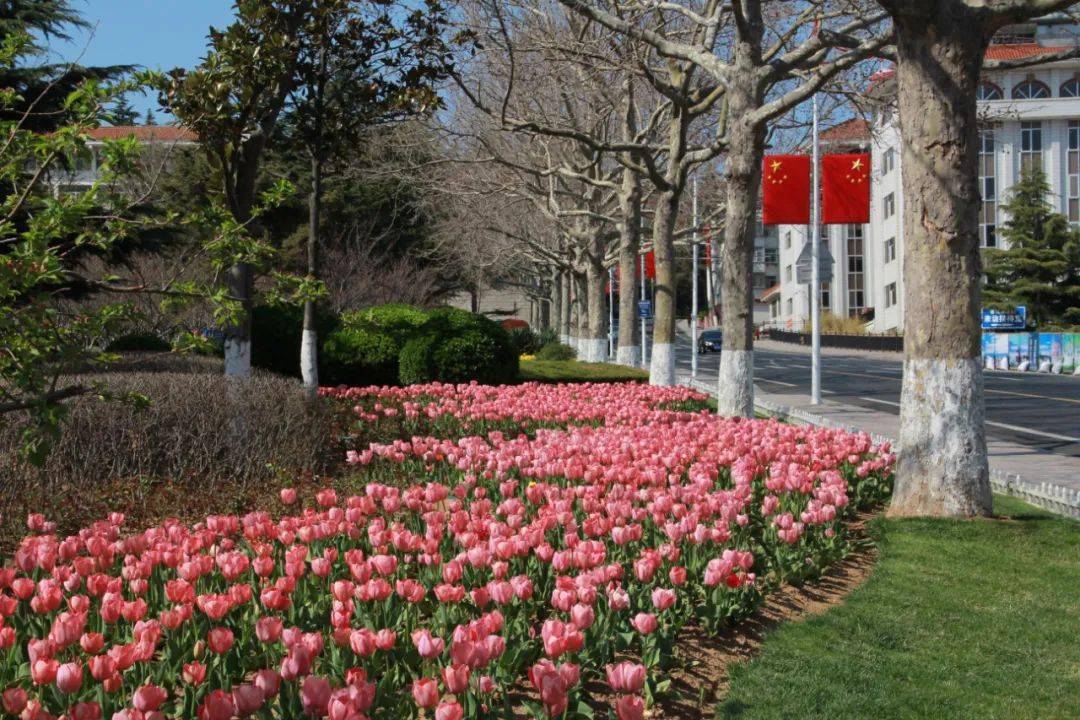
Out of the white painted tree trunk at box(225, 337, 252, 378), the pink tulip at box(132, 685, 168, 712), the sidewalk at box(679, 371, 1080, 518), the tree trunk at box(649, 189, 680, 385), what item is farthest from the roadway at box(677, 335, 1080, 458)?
the pink tulip at box(132, 685, 168, 712)

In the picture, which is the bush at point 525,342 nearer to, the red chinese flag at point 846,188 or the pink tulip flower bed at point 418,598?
the red chinese flag at point 846,188

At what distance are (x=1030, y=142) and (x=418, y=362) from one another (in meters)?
57.4

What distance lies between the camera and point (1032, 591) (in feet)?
22.6

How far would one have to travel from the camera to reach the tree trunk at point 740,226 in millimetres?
14977

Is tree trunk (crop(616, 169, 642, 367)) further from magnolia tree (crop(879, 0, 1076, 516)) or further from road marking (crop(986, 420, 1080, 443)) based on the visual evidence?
magnolia tree (crop(879, 0, 1076, 516))

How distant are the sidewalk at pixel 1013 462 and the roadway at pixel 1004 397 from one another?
1.77 feet

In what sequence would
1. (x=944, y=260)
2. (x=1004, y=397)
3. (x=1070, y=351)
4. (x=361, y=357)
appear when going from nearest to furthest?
(x=944, y=260)
(x=361, y=357)
(x=1004, y=397)
(x=1070, y=351)

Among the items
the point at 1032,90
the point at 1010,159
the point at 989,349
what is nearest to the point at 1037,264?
the point at 989,349

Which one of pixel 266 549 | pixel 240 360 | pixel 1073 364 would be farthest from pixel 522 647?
pixel 1073 364

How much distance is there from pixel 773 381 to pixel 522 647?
30.5 m

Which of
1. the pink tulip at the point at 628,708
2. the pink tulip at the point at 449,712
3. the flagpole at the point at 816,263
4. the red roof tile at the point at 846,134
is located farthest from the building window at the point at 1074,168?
the pink tulip at the point at 449,712

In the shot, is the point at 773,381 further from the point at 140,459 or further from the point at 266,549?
the point at 266,549

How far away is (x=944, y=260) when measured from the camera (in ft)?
29.2

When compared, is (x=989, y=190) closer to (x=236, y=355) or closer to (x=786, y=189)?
(x=786, y=189)
